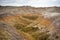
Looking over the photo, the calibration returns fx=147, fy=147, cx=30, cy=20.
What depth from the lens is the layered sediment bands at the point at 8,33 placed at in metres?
2.30

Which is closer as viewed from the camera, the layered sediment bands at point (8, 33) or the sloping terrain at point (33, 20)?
the layered sediment bands at point (8, 33)

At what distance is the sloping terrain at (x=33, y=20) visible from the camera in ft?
8.04

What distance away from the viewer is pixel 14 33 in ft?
7.97

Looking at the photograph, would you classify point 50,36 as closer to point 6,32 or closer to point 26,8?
point 6,32

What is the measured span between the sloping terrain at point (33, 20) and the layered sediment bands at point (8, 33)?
34 millimetres

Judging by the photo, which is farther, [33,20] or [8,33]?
[33,20]

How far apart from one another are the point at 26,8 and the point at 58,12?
73cm

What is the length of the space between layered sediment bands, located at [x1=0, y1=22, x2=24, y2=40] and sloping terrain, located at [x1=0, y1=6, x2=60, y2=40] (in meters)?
0.03

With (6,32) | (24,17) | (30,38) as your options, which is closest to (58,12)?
(24,17)

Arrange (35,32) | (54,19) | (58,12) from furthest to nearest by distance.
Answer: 1. (58,12)
2. (54,19)
3. (35,32)

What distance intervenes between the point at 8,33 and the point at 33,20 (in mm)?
668

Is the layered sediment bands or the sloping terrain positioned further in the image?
the sloping terrain

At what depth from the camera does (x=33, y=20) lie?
9.39 feet

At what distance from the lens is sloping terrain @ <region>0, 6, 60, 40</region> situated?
245cm
